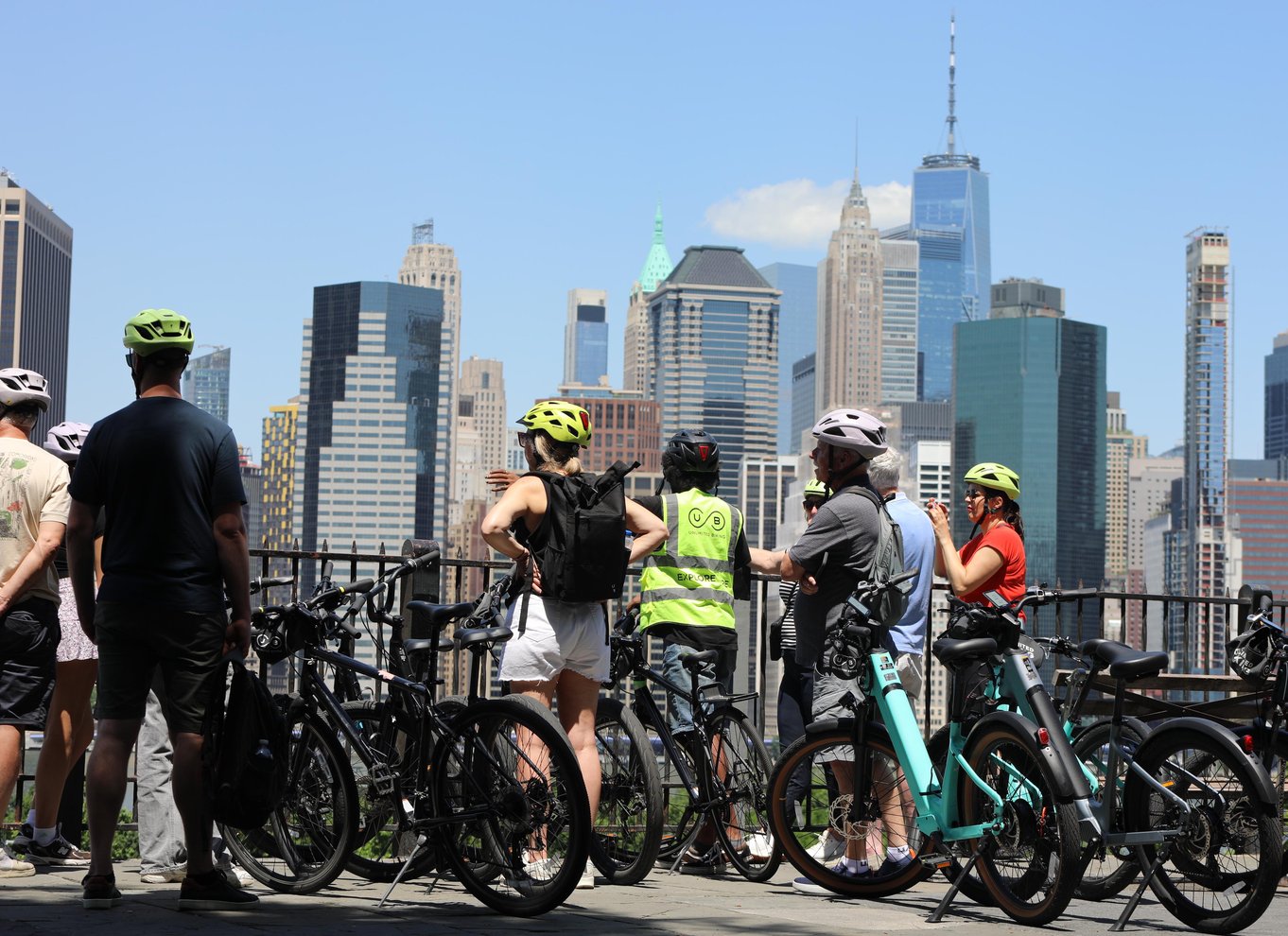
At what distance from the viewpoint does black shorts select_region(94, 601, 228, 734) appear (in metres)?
6.12

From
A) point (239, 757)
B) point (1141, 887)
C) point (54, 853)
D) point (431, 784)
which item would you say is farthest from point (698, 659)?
point (54, 853)

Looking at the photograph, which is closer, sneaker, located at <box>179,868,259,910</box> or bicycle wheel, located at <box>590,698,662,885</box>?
sneaker, located at <box>179,868,259,910</box>

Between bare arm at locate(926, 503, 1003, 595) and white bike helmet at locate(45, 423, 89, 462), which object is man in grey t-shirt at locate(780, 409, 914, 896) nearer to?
bare arm at locate(926, 503, 1003, 595)

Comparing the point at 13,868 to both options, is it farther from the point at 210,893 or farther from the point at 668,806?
the point at 668,806

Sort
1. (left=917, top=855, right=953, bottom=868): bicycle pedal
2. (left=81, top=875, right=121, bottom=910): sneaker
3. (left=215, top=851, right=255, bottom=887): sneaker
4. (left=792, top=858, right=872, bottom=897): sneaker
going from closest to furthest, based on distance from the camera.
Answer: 1. (left=81, top=875, right=121, bottom=910): sneaker
2. (left=917, top=855, right=953, bottom=868): bicycle pedal
3. (left=215, top=851, right=255, bottom=887): sneaker
4. (left=792, top=858, right=872, bottom=897): sneaker

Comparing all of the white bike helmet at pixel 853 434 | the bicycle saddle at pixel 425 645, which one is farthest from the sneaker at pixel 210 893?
the white bike helmet at pixel 853 434

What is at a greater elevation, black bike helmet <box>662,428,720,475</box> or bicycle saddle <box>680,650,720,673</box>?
black bike helmet <box>662,428,720,475</box>

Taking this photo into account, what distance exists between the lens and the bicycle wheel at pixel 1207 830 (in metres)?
6.23

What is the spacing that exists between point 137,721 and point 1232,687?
5.83m

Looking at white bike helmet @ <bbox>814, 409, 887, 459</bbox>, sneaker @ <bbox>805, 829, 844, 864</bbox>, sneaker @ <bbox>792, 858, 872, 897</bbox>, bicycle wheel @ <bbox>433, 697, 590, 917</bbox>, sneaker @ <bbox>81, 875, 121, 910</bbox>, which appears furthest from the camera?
white bike helmet @ <bbox>814, 409, 887, 459</bbox>

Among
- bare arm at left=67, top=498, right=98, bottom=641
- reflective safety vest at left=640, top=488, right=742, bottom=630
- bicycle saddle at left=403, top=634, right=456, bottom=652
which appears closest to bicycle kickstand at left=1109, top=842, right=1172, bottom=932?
reflective safety vest at left=640, top=488, right=742, bottom=630

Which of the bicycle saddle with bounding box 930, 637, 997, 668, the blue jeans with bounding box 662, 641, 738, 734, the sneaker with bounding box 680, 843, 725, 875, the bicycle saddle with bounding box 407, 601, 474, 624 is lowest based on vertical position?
the sneaker with bounding box 680, 843, 725, 875

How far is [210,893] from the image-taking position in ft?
20.2

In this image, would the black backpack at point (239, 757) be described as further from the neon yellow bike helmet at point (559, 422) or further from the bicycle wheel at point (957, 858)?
the bicycle wheel at point (957, 858)
